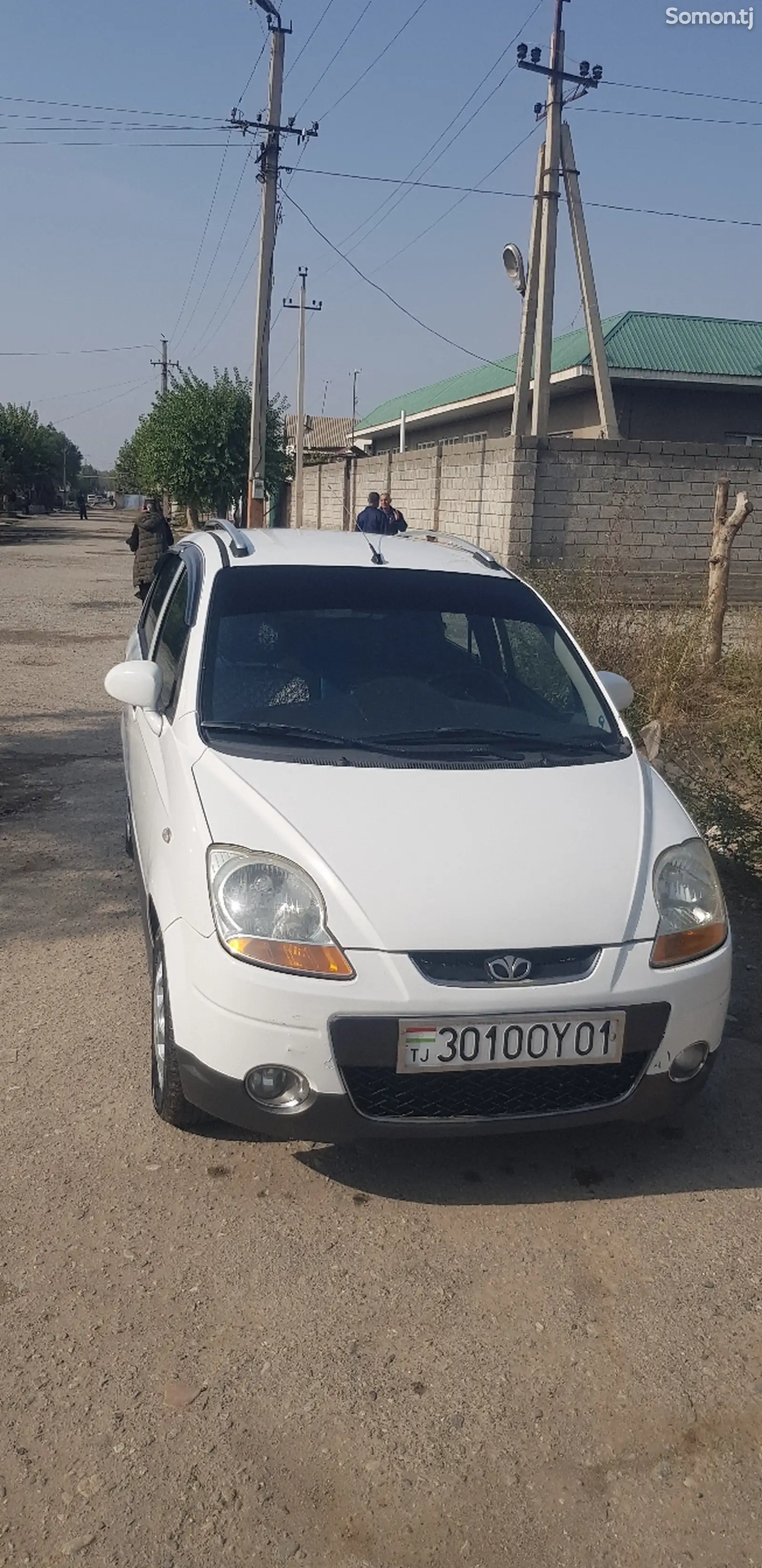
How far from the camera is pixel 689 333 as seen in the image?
92.0 ft

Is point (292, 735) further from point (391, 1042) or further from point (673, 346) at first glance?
point (673, 346)

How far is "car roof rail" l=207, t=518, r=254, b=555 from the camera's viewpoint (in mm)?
4559

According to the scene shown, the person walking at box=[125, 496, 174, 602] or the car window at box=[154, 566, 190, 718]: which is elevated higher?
the car window at box=[154, 566, 190, 718]

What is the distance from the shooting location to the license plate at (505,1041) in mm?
2904

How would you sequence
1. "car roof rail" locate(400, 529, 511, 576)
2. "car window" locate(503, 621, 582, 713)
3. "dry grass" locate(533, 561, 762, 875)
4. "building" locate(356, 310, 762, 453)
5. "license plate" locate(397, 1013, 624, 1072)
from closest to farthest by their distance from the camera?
"license plate" locate(397, 1013, 624, 1072) → "car window" locate(503, 621, 582, 713) → "car roof rail" locate(400, 529, 511, 576) → "dry grass" locate(533, 561, 762, 875) → "building" locate(356, 310, 762, 453)

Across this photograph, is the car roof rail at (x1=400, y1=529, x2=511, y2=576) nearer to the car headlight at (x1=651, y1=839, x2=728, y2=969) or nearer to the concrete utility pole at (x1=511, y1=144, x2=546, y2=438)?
the car headlight at (x1=651, y1=839, x2=728, y2=969)

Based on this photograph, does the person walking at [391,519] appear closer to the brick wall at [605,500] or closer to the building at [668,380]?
the brick wall at [605,500]

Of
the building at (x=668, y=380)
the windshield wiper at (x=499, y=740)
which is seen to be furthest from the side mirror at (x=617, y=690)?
the building at (x=668, y=380)

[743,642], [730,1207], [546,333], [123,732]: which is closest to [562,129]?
[546,333]

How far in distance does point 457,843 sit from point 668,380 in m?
24.3

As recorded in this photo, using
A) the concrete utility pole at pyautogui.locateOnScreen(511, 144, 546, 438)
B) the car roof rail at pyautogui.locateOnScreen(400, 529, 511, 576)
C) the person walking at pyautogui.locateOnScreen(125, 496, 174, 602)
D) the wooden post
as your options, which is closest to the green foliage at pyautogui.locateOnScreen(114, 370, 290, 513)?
the concrete utility pole at pyautogui.locateOnScreen(511, 144, 546, 438)

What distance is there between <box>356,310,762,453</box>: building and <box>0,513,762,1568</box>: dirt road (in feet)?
72.6

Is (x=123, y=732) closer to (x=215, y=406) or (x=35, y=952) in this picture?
(x=35, y=952)

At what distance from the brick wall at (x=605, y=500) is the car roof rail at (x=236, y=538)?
12.0 m
